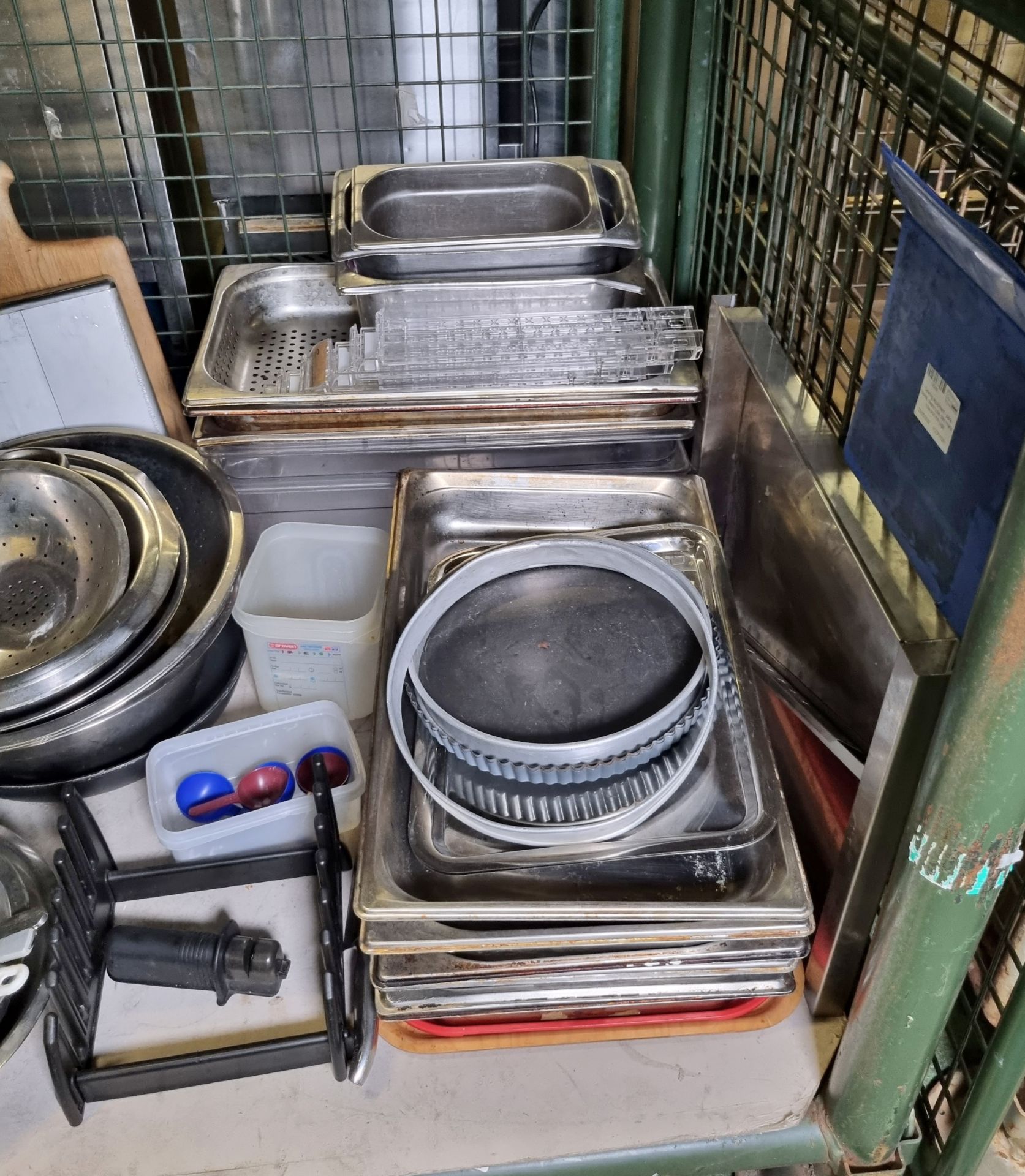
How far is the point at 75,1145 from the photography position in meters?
0.76

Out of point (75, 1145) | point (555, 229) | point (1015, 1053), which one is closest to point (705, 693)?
point (1015, 1053)

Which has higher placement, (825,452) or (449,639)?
(825,452)

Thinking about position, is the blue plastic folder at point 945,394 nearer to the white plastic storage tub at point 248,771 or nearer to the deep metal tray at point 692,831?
the deep metal tray at point 692,831

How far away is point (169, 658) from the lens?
94 centimetres

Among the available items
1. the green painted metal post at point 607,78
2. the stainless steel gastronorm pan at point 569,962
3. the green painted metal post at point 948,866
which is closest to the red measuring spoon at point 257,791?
the stainless steel gastronorm pan at point 569,962

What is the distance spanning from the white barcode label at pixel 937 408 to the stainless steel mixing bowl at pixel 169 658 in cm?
65

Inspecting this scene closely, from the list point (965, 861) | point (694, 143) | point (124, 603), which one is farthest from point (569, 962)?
point (694, 143)

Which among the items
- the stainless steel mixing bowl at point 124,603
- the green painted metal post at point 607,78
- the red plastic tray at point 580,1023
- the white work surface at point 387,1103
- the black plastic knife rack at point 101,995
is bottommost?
the white work surface at point 387,1103

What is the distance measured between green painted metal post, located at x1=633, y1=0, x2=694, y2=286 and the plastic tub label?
73cm

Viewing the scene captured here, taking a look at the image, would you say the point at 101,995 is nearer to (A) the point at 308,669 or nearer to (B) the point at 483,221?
(A) the point at 308,669

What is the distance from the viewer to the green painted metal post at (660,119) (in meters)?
1.19

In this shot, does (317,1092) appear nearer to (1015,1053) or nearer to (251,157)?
(1015,1053)

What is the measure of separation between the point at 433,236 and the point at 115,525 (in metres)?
0.61

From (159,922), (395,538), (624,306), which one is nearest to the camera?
(159,922)
